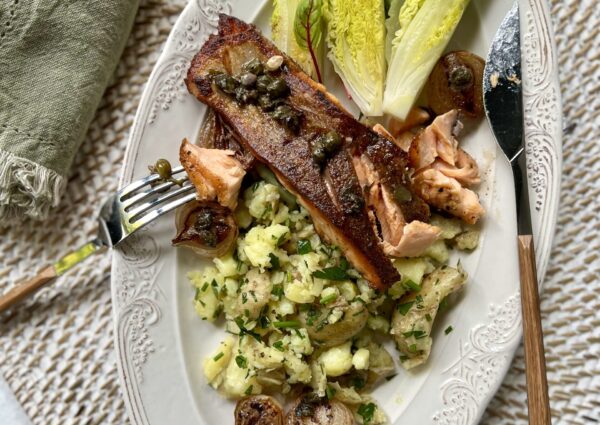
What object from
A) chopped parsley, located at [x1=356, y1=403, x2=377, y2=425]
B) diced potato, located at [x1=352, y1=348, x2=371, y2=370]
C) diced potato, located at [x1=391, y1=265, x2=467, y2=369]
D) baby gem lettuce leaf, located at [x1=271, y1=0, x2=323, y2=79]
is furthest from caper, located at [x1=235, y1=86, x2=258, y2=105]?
chopped parsley, located at [x1=356, y1=403, x2=377, y2=425]

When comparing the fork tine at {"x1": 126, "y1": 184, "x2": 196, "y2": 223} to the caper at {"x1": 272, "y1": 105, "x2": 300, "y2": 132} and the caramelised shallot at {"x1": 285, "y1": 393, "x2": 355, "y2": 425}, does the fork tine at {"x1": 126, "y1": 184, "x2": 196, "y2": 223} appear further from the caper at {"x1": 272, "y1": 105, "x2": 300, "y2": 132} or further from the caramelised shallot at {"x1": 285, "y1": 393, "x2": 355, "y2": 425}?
the caramelised shallot at {"x1": 285, "y1": 393, "x2": 355, "y2": 425}

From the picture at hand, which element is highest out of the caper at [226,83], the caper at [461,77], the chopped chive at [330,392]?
the caper at [461,77]

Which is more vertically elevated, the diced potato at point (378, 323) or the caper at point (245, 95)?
the caper at point (245, 95)

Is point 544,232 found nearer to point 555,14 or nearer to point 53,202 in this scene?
point 555,14

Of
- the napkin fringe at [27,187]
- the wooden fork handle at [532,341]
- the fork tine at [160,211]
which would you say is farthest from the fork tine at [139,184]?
the wooden fork handle at [532,341]

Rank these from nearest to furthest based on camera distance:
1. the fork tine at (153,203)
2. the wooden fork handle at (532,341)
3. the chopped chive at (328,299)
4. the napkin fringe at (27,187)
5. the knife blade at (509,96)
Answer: the wooden fork handle at (532,341), the chopped chive at (328,299), the knife blade at (509,96), the fork tine at (153,203), the napkin fringe at (27,187)

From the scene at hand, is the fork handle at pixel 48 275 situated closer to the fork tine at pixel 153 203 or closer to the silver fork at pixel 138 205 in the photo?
the silver fork at pixel 138 205

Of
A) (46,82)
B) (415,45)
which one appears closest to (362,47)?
(415,45)
